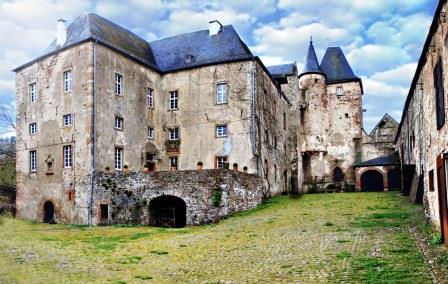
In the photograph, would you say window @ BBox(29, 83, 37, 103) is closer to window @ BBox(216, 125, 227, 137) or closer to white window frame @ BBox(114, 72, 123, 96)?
white window frame @ BBox(114, 72, 123, 96)

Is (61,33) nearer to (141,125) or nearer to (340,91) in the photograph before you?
(141,125)

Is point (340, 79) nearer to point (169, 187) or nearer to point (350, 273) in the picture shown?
point (169, 187)

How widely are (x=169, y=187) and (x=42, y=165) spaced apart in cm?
942

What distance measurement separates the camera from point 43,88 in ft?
94.0

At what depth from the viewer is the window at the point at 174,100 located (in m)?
31.5

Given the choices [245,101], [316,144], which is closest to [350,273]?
[245,101]

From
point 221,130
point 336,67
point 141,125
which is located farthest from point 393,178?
point 141,125

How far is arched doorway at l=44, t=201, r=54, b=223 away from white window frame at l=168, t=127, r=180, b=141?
8696mm

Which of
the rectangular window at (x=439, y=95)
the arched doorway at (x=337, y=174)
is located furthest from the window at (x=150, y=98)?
the arched doorway at (x=337, y=174)

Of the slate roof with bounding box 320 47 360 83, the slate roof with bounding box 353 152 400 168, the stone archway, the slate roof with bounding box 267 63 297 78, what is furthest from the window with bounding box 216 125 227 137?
the slate roof with bounding box 320 47 360 83

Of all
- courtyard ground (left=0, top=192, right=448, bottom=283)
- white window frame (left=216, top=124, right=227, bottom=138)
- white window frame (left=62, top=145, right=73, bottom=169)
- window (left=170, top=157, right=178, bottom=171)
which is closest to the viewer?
courtyard ground (left=0, top=192, right=448, bottom=283)

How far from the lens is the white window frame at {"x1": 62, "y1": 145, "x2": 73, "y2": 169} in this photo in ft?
86.0

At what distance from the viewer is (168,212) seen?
23.4 metres

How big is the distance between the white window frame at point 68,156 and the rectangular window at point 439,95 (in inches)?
774
